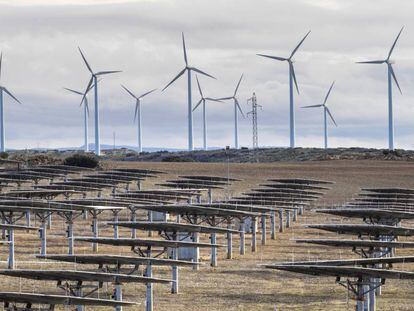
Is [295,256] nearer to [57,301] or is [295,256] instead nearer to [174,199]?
[174,199]

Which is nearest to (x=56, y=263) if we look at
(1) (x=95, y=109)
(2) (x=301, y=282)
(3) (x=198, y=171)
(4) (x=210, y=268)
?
(4) (x=210, y=268)

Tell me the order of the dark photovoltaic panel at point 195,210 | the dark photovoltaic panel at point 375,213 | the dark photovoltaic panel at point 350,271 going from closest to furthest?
the dark photovoltaic panel at point 350,271 → the dark photovoltaic panel at point 375,213 → the dark photovoltaic panel at point 195,210

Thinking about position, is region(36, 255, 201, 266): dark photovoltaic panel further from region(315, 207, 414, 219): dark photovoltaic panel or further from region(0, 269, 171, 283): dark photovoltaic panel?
region(315, 207, 414, 219): dark photovoltaic panel

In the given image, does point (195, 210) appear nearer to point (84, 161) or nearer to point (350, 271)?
point (350, 271)

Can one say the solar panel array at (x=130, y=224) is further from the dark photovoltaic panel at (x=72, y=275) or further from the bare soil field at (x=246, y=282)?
the bare soil field at (x=246, y=282)

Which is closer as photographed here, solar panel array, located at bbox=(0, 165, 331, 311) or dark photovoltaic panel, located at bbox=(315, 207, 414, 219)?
solar panel array, located at bbox=(0, 165, 331, 311)

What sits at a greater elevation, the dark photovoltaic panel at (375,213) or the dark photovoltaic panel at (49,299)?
the dark photovoltaic panel at (375,213)

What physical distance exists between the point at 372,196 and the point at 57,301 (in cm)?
7131

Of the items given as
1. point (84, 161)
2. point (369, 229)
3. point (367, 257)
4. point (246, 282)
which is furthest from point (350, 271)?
point (84, 161)

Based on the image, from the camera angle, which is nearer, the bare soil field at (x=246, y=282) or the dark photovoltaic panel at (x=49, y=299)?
the dark photovoltaic panel at (x=49, y=299)

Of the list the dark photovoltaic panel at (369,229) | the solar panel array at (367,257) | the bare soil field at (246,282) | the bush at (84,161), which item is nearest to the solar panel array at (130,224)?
the bare soil field at (246,282)

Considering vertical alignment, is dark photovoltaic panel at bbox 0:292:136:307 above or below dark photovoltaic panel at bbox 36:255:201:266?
below

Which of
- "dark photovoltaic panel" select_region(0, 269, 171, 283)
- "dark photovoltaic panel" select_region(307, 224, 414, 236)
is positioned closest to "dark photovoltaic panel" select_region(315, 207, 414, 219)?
"dark photovoltaic panel" select_region(307, 224, 414, 236)

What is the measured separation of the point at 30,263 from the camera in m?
81.2
